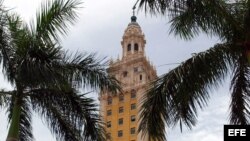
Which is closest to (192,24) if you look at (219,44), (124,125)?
→ (219,44)

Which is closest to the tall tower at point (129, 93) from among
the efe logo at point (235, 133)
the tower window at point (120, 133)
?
the tower window at point (120, 133)

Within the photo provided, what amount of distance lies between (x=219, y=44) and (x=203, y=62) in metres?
0.89

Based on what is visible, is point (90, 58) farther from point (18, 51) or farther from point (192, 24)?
point (192, 24)

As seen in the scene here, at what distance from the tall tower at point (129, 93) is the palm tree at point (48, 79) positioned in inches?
2742

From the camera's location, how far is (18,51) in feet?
53.1

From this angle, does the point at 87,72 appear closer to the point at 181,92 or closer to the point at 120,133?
the point at 181,92

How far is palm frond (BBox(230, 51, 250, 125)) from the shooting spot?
16094mm

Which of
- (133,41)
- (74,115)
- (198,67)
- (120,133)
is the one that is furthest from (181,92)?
(133,41)

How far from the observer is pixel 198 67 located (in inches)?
609

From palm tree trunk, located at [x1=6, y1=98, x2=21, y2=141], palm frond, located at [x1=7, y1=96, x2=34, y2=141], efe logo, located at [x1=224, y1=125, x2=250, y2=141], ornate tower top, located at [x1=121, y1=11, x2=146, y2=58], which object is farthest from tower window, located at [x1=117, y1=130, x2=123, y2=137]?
efe logo, located at [x1=224, y1=125, x2=250, y2=141]

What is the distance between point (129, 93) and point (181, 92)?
260ft

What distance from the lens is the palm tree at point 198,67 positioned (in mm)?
15219

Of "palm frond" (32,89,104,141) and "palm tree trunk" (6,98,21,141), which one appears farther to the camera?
"palm frond" (32,89,104,141)

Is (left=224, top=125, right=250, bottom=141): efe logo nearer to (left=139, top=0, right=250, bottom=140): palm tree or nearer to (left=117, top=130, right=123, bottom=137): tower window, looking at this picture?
(left=139, top=0, right=250, bottom=140): palm tree
